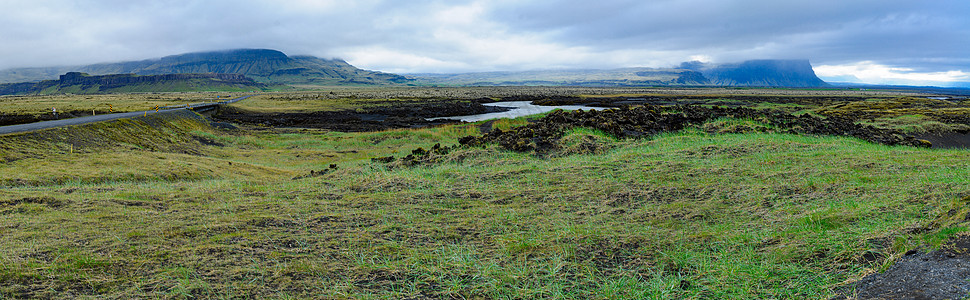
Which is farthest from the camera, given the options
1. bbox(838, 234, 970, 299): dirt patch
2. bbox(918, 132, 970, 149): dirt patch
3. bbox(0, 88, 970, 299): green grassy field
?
bbox(918, 132, 970, 149): dirt patch

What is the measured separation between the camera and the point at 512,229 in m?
5.64

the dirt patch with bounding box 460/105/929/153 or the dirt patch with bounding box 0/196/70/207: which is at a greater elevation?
the dirt patch with bounding box 460/105/929/153

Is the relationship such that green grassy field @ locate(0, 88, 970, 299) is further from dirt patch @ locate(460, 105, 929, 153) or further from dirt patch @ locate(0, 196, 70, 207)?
dirt patch @ locate(460, 105, 929, 153)

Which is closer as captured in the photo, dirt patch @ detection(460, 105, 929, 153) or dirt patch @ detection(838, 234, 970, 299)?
dirt patch @ detection(838, 234, 970, 299)

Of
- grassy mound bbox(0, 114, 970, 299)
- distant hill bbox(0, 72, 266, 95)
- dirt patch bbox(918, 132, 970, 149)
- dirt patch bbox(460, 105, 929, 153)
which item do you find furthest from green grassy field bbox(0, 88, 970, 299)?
distant hill bbox(0, 72, 266, 95)

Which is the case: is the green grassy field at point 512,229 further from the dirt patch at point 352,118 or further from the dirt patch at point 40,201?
the dirt patch at point 352,118

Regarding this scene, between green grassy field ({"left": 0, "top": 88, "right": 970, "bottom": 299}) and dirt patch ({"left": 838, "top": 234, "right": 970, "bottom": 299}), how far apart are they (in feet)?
0.52

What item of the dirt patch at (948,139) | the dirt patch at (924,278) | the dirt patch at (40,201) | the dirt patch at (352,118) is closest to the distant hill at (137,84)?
the dirt patch at (352,118)

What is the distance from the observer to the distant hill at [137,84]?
547 feet

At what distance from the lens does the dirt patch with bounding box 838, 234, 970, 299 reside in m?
3.12

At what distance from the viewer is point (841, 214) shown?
5.19 meters

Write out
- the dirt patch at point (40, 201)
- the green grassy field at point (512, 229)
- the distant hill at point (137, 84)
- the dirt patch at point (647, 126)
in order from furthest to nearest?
the distant hill at point (137, 84)
the dirt patch at point (647, 126)
the dirt patch at point (40, 201)
the green grassy field at point (512, 229)

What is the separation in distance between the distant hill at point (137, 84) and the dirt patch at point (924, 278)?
193m

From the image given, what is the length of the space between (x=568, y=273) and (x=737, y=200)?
3.87m
